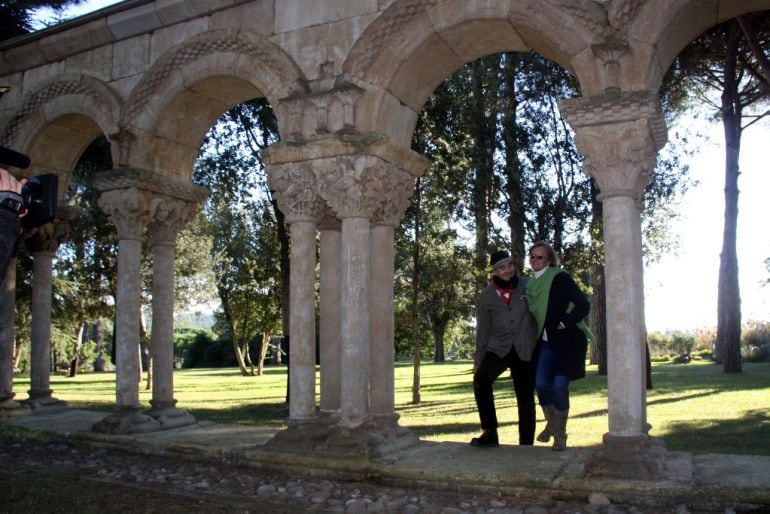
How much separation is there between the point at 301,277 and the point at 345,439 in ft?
5.17

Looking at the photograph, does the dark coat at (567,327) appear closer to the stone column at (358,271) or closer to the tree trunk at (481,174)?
the stone column at (358,271)

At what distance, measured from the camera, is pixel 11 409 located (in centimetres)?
909

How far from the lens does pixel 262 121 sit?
13.4m

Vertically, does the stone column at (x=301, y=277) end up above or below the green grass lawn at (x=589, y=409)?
above

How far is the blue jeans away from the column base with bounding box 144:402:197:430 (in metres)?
4.44

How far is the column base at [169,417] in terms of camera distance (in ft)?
26.3

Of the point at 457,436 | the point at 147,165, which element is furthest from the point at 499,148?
the point at 147,165

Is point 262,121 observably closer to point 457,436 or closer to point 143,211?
point 143,211

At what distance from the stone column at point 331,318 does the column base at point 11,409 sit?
4685 millimetres

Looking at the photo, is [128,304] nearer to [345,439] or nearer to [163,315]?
[163,315]

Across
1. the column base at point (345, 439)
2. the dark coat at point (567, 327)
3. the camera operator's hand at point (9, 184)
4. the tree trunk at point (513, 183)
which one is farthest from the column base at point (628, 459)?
the tree trunk at point (513, 183)

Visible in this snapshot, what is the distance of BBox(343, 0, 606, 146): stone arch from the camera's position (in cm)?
576

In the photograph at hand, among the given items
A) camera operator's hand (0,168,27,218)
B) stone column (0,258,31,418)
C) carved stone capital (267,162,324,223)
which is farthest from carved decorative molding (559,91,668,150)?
stone column (0,258,31,418)

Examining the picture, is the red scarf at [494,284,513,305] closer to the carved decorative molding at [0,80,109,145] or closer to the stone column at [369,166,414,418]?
the stone column at [369,166,414,418]
